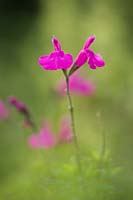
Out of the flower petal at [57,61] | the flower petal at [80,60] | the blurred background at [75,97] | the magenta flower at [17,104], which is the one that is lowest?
the blurred background at [75,97]

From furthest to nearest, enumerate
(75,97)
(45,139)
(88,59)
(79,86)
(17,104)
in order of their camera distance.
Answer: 1. (75,97)
2. (79,86)
3. (45,139)
4. (17,104)
5. (88,59)

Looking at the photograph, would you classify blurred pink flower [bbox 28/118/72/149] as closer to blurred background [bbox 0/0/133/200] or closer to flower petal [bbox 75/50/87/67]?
blurred background [bbox 0/0/133/200]

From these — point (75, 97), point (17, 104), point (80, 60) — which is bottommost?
point (75, 97)

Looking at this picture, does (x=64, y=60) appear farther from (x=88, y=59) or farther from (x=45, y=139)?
(x=45, y=139)

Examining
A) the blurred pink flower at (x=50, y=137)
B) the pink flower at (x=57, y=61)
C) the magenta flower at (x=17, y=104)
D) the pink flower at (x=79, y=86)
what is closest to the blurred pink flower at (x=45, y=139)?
the blurred pink flower at (x=50, y=137)

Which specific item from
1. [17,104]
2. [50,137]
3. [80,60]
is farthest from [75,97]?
[80,60]

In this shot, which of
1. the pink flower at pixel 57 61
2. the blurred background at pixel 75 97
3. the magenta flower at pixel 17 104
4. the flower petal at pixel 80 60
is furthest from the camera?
the blurred background at pixel 75 97

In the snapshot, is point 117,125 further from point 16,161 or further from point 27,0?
point 27,0

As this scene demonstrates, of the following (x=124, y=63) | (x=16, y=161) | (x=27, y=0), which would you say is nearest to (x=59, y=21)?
(x=124, y=63)

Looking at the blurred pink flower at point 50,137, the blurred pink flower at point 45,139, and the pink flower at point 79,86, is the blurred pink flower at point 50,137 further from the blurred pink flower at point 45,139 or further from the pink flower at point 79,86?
the pink flower at point 79,86
